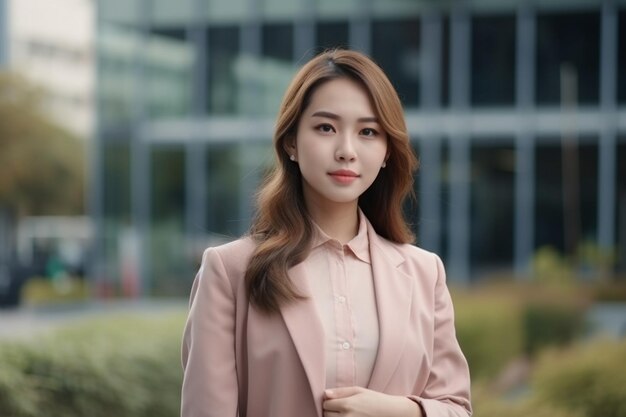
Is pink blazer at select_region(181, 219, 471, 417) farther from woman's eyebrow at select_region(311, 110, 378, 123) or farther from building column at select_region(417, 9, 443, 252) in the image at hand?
building column at select_region(417, 9, 443, 252)

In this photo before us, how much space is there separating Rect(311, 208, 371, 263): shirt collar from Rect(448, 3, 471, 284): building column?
21.4 meters

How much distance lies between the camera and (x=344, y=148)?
8.30 feet

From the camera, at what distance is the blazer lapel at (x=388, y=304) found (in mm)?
2506

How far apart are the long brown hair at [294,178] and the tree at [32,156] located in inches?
1270

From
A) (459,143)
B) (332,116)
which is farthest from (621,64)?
(332,116)

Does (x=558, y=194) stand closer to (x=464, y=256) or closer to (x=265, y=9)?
(x=464, y=256)

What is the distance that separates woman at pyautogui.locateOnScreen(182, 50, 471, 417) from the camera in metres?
2.49

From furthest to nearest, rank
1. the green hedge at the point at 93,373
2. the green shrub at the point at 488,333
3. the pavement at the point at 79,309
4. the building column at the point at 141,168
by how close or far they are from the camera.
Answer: the building column at the point at 141,168 < the pavement at the point at 79,309 < the green shrub at the point at 488,333 < the green hedge at the point at 93,373

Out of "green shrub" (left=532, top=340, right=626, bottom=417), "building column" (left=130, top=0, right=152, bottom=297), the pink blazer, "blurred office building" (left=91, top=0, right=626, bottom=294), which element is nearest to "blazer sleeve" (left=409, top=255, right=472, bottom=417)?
the pink blazer

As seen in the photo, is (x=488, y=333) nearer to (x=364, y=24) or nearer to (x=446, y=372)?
(x=446, y=372)

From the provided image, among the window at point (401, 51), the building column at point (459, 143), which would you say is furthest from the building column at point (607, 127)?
the window at point (401, 51)

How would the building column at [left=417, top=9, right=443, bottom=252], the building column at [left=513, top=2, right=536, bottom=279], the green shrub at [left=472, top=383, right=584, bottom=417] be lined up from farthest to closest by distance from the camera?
1. the building column at [left=417, top=9, right=443, bottom=252]
2. the building column at [left=513, top=2, right=536, bottom=279]
3. the green shrub at [left=472, top=383, right=584, bottom=417]

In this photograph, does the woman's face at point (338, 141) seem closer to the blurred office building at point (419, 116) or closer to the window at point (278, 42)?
the blurred office building at point (419, 116)

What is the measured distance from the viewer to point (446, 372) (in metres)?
2.65
